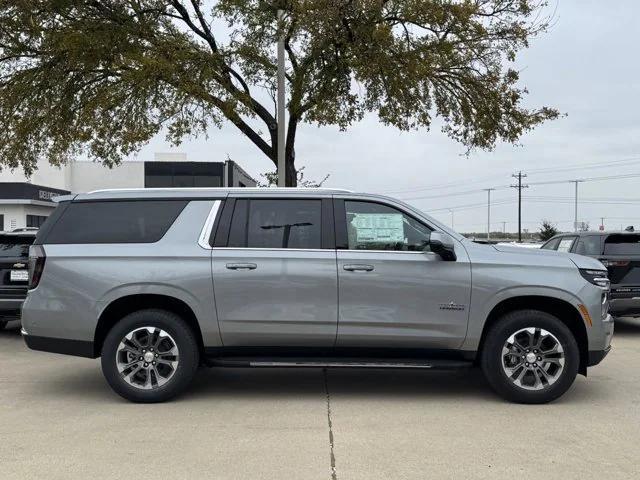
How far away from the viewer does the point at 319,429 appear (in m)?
4.88

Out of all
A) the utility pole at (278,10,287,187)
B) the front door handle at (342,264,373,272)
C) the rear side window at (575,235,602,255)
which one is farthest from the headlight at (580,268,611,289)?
the utility pole at (278,10,287,187)

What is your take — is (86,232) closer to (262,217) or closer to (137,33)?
(262,217)

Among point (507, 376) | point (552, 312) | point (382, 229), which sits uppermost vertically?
point (382, 229)

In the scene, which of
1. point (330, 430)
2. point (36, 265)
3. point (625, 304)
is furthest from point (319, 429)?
point (625, 304)

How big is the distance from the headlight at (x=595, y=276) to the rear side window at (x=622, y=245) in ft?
13.6

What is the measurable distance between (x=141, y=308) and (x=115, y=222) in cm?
86

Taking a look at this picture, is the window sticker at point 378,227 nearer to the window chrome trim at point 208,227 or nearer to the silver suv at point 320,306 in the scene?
the silver suv at point 320,306

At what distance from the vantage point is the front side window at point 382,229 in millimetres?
5707

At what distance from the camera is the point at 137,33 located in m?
13.2

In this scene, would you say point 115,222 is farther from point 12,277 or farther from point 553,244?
point 553,244

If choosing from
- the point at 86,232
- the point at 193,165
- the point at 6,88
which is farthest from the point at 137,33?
the point at 193,165

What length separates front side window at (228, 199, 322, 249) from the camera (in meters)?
5.71

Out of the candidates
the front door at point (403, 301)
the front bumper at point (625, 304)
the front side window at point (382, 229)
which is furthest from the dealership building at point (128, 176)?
the front door at point (403, 301)

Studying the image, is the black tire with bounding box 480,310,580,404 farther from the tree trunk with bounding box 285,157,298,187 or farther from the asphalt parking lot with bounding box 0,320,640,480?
the tree trunk with bounding box 285,157,298,187
